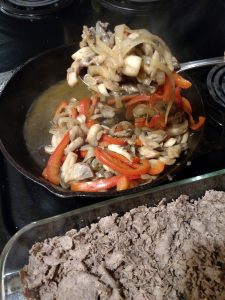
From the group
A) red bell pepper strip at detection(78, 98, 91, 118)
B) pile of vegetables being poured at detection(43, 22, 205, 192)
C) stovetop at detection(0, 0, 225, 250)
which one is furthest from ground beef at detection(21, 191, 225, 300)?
red bell pepper strip at detection(78, 98, 91, 118)

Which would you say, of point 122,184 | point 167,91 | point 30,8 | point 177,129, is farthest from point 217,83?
point 30,8

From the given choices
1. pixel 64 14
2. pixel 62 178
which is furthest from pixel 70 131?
pixel 64 14

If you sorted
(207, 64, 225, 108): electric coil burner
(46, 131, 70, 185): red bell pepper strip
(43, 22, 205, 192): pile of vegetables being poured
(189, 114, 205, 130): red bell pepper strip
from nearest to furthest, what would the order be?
(43, 22, 205, 192): pile of vegetables being poured → (46, 131, 70, 185): red bell pepper strip → (189, 114, 205, 130): red bell pepper strip → (207, 64, 225, 108): electric coil burner

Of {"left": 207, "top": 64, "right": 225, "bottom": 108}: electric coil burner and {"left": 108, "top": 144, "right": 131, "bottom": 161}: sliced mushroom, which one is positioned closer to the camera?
{"left": 108, "top": 144, "right": 131, "bottom": 161}: sliced mushroom

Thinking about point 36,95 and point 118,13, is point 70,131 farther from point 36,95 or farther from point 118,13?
point 118,13

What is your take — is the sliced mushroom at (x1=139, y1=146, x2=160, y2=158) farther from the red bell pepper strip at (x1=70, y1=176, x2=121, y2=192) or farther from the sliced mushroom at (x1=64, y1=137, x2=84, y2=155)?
the sliced mushroom at (x1=64, y1=137, x2=84, y2=155)

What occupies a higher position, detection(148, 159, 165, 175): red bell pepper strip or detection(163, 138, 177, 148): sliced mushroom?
detection(163, 138, 177, 148): sliced mushroom

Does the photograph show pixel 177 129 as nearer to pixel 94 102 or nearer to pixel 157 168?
pixel 157 168
